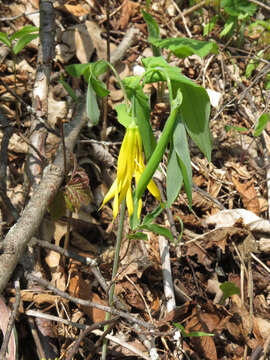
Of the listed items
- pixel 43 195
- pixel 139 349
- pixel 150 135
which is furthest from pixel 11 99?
pixel 139 349

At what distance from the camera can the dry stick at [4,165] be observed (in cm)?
151

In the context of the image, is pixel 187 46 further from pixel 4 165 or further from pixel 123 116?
pixel 4 165

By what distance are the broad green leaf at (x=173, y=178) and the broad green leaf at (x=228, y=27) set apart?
224 centimetres

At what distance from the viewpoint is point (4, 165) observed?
1.66 meters

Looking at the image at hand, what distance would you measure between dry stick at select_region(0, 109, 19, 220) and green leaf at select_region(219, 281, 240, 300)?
0.95 m

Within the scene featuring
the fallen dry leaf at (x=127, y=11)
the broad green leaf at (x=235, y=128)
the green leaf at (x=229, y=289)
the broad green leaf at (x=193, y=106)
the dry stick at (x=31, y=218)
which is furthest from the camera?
the fallen dry leaf at (x=127, y=11)

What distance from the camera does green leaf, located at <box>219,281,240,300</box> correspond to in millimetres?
1577

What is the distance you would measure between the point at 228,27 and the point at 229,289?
6.86 ft

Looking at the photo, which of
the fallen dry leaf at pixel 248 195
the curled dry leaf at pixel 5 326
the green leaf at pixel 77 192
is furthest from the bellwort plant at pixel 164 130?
the fallen dry leaf at pixel 248 195

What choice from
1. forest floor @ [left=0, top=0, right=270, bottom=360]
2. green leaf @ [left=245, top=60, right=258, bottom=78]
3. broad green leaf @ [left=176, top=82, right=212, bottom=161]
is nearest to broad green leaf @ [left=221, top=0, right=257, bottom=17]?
green leaf @ [left=245, top=60, right=258, bottom=78]

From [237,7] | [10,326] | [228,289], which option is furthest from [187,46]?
[237,7]

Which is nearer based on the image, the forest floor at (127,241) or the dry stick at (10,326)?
the dry stick at (10,326)

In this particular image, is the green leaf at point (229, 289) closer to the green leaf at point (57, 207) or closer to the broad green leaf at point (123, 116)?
the green leaf at point (57, 207)

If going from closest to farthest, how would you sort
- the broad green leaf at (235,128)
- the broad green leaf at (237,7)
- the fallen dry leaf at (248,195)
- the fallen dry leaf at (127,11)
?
the fallen dry leaf at (248,195)
the broad green leaf at (235,128)
the fallen dry leaf at (127,11)
the broad green leaf at (237,7)
